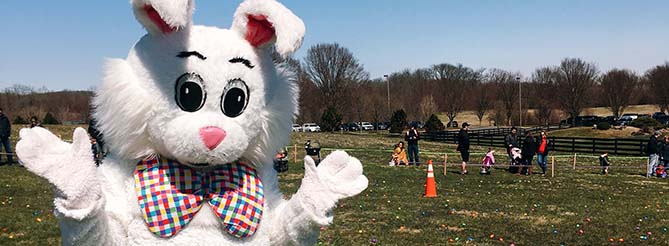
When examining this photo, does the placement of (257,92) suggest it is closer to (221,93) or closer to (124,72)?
(221,93)

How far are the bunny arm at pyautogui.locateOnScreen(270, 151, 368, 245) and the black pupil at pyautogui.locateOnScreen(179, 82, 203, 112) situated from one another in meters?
0.55

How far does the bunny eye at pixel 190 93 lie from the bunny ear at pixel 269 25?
0.35 metres

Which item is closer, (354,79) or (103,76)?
(103,76)

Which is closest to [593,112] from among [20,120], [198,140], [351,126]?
[351,126]

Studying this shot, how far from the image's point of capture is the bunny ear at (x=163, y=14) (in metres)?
2.34

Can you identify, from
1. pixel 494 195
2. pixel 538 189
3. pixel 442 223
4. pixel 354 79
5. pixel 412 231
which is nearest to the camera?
pixel 412 231

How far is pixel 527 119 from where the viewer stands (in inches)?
2441

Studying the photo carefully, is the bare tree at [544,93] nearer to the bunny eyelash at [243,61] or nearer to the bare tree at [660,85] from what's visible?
the bare tree at [660,85]

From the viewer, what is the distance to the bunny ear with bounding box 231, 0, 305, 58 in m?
2.48

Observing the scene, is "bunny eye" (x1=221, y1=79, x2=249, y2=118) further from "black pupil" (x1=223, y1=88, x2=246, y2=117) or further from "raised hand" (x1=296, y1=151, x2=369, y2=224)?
"raised hand" (x1=296, y1=151, x2=369, y2=224)

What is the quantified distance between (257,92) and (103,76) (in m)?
0.69

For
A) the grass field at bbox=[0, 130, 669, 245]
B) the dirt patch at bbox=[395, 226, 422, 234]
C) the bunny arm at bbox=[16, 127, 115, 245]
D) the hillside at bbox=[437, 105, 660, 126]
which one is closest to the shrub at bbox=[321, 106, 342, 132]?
the hillside at bbox=[437, 105, 660, 126]

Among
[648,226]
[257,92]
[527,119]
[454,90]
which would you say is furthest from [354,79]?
[257,92]

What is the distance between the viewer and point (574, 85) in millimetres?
60875
